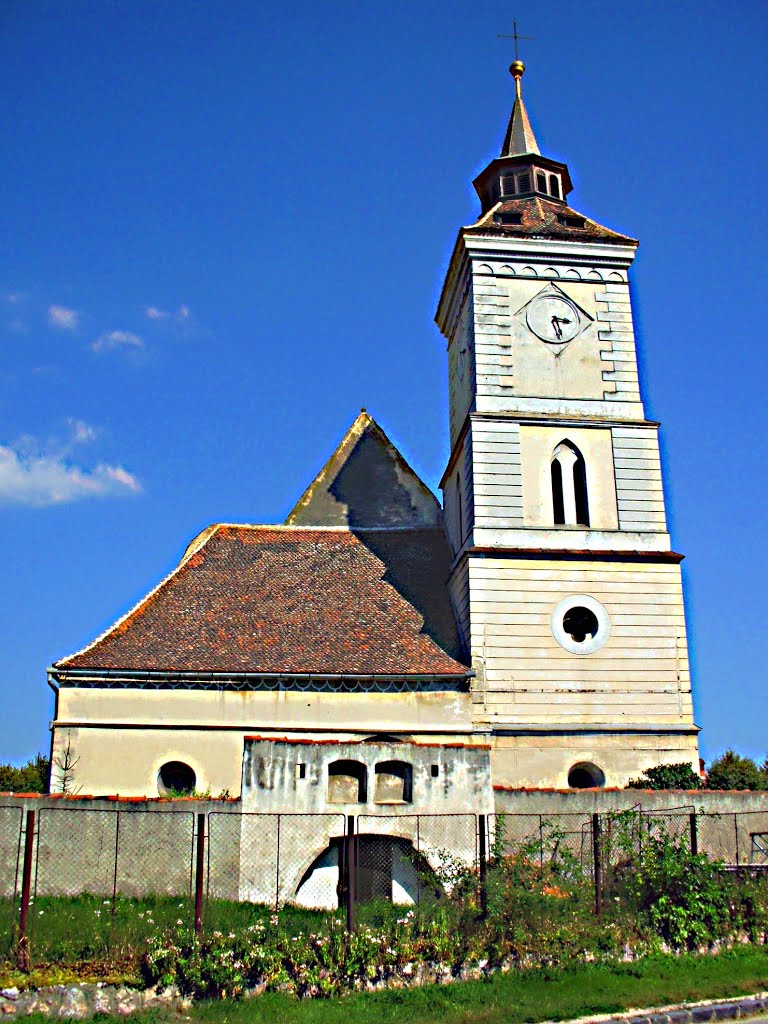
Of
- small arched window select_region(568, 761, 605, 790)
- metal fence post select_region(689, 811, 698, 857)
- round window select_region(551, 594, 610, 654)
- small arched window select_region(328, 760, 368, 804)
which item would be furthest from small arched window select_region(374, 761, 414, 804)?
round window select_region(551, 594, 610, 654)

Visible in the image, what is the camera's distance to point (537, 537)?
79.2 ft

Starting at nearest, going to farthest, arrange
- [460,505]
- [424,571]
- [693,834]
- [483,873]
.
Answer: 1. [483,873]
2. [693,834]
3. [460,505]
4. [424,571]

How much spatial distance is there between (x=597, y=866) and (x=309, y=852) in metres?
5.49

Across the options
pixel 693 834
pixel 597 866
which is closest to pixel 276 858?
pixel 597 866

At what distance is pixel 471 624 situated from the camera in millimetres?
23109

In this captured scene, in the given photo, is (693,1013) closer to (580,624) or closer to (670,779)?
(670,779)

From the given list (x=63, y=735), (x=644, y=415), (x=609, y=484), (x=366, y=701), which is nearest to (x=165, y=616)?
A: (x=63, y=735)

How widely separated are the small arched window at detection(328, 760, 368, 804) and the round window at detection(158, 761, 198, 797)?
173 inches

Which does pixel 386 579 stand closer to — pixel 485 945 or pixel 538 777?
pixel 538 777

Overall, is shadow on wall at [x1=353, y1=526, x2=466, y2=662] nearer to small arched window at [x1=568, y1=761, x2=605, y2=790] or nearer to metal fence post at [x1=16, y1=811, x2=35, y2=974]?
small arched window at [x1=568, y1=761, x2=605, y2=790]

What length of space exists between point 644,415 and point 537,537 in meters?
4.81

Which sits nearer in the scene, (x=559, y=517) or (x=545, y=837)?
(x=545, y=837)

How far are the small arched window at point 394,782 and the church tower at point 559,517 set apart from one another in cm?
354

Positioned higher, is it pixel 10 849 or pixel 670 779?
pixel 670 779
